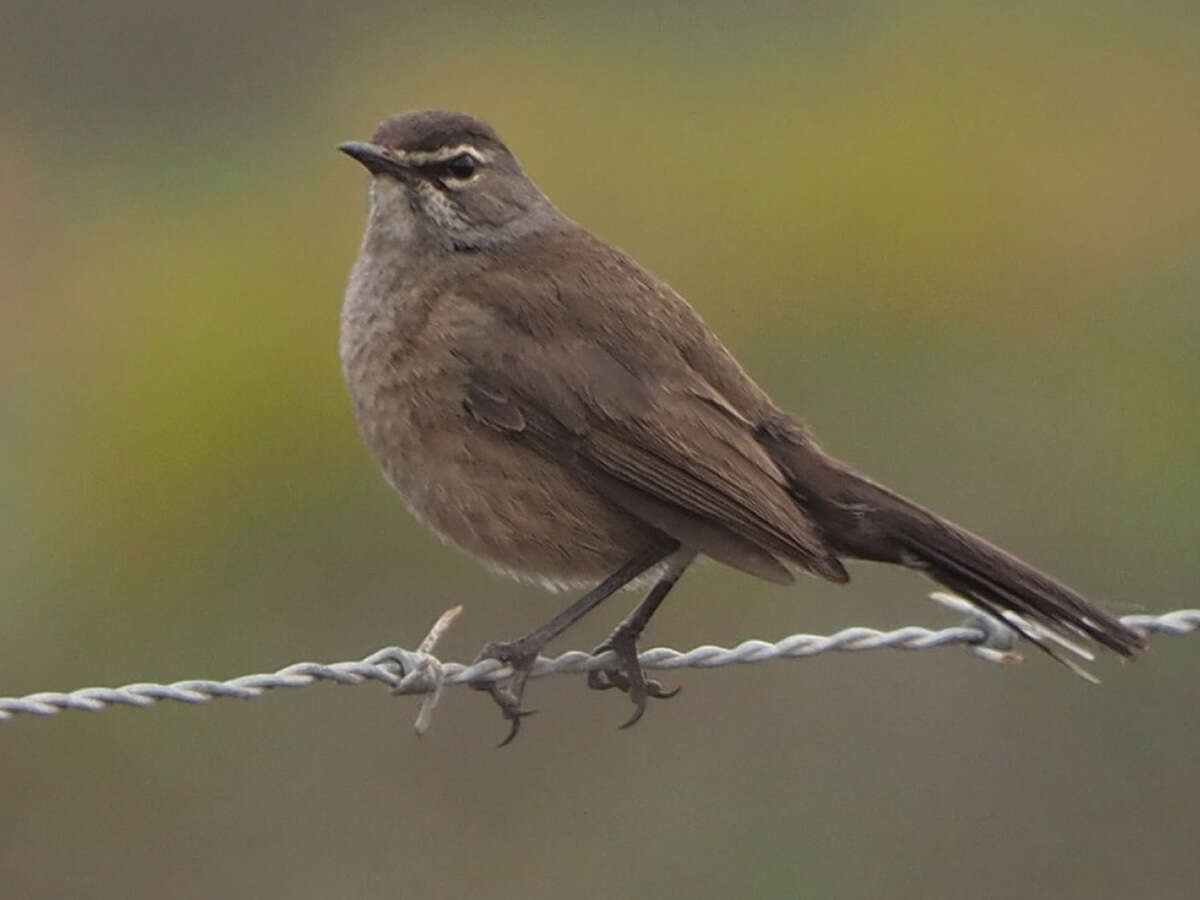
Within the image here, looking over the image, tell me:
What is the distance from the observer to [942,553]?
6.75 meters

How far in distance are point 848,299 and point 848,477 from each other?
6.95m

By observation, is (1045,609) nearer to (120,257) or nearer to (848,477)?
(848,477)

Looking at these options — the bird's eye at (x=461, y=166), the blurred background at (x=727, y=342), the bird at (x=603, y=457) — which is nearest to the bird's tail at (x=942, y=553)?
the bird at (x=603, y=457)

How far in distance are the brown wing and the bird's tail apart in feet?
0.32

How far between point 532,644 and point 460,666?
418 mm

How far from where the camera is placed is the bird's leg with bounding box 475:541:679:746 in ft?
22.7

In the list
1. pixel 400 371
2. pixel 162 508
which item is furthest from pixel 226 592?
pixel 400 371

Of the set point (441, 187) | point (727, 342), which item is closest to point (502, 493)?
point (441, 187)

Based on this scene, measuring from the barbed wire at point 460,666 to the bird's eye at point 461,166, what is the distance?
56.8 inches

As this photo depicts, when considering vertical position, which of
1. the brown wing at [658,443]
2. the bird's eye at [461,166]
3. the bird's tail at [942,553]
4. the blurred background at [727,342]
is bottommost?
the blurred background at [727,342]

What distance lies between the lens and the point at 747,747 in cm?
977

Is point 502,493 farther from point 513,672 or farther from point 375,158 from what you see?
point 375,158

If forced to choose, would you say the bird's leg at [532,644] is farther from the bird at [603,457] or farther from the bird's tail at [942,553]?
the bird's tail at [942,553]

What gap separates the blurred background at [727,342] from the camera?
9508mm
